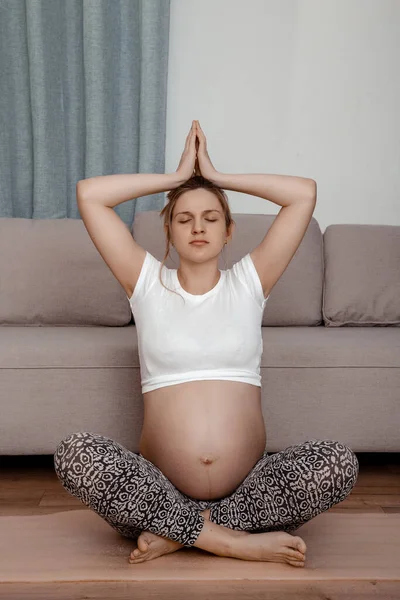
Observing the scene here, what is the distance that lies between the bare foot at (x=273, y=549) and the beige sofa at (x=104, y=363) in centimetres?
63

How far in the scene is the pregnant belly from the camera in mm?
1339

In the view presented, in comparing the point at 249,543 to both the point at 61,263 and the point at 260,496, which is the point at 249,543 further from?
the point at 61,263

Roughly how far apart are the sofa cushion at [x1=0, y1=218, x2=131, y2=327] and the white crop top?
29.2 inches

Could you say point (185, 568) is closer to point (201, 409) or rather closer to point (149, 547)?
point (149, 547)

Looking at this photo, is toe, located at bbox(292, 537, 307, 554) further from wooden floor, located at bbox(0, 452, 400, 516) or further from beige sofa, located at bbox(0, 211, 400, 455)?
beige sofa, located at bbox(0, 211, 400, 455)

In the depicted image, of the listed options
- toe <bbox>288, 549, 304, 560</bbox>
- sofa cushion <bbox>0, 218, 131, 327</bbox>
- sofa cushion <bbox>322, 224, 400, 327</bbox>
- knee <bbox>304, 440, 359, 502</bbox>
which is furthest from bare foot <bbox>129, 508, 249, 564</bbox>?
sofa cushion <bbox>322, 224, 400, 327</bbox>

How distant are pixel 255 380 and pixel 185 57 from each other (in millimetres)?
1918

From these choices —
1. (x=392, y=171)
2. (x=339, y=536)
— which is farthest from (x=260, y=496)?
(x=392, y=171)

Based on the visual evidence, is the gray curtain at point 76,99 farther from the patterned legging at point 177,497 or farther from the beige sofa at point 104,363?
the patterned legging at point 177,497

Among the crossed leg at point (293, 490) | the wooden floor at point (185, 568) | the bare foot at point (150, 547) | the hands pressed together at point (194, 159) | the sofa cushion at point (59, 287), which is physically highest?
the hands pressed together at point (194, 159)

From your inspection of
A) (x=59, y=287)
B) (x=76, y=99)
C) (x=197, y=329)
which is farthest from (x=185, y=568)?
(x=76, y=99)

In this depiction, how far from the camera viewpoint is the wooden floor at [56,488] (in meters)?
1.73

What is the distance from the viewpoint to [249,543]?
1.25m

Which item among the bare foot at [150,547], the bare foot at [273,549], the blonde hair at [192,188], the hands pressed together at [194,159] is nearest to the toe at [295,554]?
the bare foot at [273,549]
